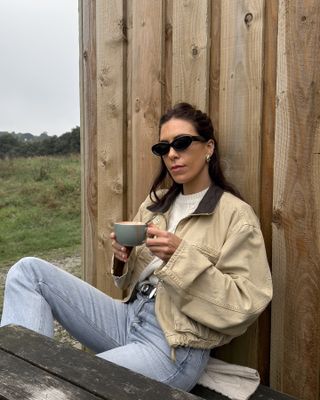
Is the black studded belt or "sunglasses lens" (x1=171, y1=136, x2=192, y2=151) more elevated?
"sunglasses lens" (x1=171, y1=136, x2=192, y2=151)

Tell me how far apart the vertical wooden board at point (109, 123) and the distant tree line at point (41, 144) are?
16.4 metres

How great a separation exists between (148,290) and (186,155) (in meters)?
0.64

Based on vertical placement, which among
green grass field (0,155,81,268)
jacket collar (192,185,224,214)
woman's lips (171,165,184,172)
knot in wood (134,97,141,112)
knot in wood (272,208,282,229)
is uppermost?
knot in wood (134,97,141,112)

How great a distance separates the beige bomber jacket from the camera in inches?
66.1

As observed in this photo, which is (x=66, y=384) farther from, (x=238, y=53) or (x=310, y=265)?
(x=238, y=53)

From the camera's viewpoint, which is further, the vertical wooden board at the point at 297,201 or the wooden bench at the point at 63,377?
the vertical wooden board at the point at 297,201

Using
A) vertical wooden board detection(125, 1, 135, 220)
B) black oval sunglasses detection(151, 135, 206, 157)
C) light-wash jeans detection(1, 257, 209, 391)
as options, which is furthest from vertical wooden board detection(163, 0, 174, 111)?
light-wash jeans detection(1, 257, 209, 391)

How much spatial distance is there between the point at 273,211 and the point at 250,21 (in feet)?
2.81

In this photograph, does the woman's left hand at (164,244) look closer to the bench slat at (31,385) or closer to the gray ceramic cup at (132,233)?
the gray ceramic cup at (132,233)

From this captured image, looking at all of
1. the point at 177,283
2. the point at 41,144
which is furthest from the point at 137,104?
the point at 41,144

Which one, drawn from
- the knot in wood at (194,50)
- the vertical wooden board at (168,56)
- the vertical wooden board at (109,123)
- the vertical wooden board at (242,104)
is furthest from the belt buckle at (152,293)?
the knot in wood at (194,50)

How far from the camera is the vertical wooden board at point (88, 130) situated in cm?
294

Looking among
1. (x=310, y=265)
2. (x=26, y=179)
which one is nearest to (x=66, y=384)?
(x=310, y=265)

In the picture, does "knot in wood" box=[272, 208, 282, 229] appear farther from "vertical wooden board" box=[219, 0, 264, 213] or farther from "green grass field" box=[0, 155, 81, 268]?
"green grass field" box=[0, 155, 81, 268]
